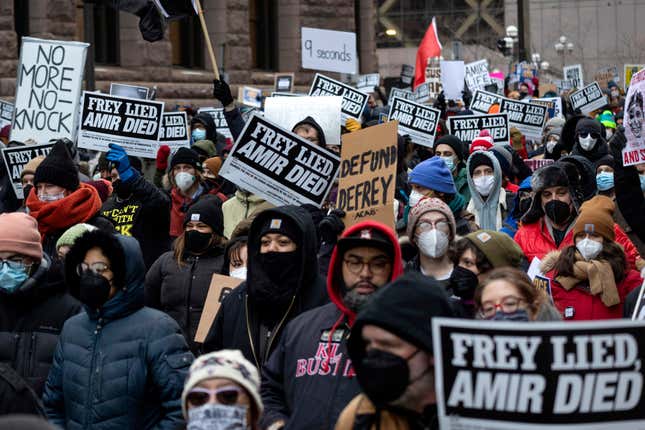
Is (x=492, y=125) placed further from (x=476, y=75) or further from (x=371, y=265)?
(x=371, y=265)

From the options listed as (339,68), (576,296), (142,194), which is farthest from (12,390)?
(339,68)

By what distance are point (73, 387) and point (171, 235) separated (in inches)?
211

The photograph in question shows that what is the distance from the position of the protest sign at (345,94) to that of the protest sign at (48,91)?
406 centimetres

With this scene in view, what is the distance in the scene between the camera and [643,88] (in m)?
7.45

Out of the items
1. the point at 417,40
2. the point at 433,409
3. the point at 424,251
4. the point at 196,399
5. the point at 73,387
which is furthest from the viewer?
the point at 417,40

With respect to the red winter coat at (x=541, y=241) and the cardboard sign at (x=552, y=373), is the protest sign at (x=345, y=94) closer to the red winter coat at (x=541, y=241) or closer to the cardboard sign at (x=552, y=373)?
the red winter coat at (x=541, y=241)

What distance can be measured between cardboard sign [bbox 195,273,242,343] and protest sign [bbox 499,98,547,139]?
10.5 m

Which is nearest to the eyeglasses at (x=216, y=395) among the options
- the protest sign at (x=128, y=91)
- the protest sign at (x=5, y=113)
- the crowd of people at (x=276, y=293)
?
the crowd of people at (x=276, y=293)

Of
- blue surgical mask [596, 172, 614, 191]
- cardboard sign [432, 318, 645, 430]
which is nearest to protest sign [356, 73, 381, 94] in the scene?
blue surgical mask [596, 172, 614, 191]

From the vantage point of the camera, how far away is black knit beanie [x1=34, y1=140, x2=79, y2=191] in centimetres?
835

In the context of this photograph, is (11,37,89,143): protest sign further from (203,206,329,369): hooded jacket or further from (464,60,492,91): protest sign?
(464,60,492,91): protest sign

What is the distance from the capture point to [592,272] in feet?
24.4

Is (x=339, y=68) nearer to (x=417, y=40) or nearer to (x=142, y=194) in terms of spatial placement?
(x=142, y=194)

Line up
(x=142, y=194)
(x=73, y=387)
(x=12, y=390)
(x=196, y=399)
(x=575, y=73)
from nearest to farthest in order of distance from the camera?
(x=196, y=399)
(x=12, y=390)
(x=73, y=387)
(x=142, y=194)
(x=575, y=73)
